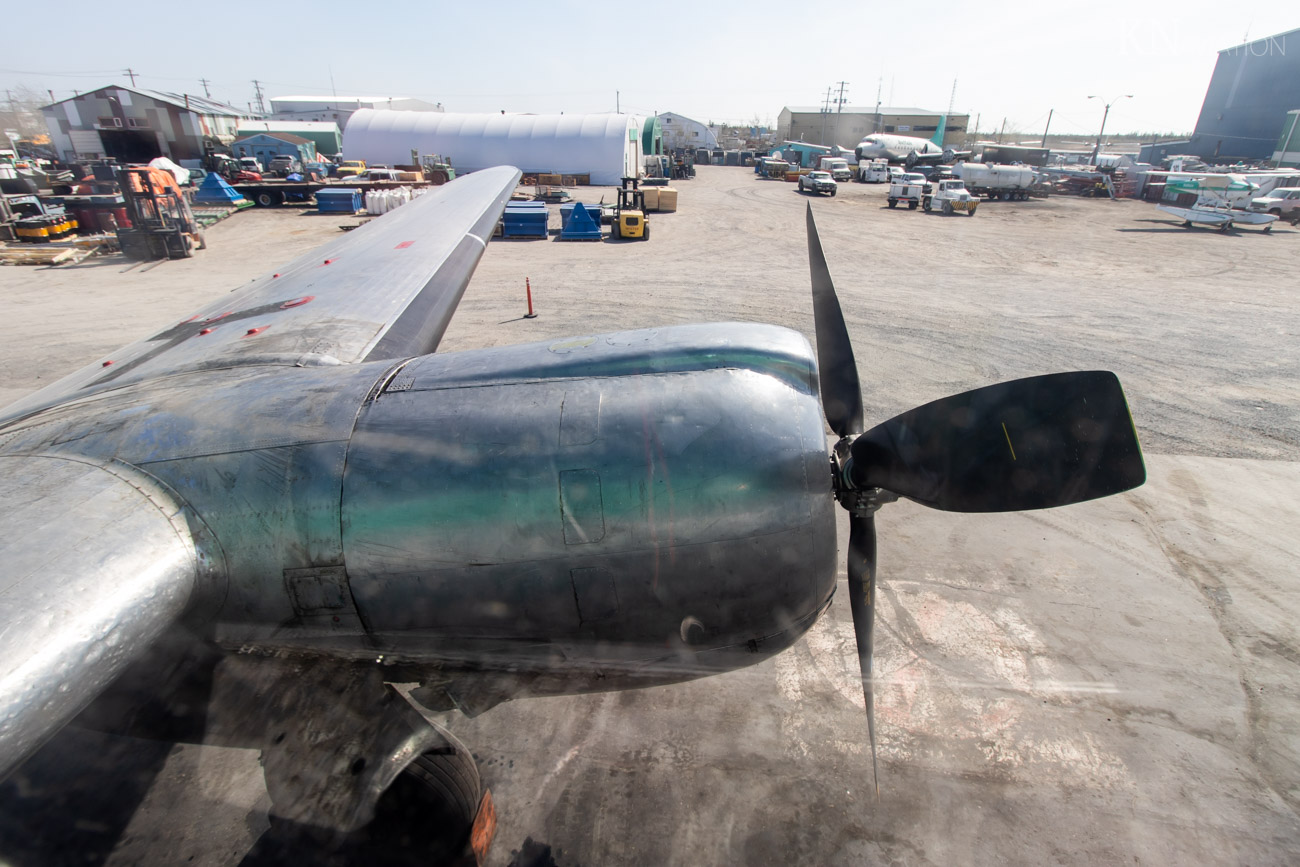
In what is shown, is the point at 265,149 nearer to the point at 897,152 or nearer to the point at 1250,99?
the point at 897,152

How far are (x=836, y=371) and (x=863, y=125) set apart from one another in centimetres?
10091

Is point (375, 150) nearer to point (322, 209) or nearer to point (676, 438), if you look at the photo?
point (322, 209)

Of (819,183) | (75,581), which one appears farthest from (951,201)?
(75,581)

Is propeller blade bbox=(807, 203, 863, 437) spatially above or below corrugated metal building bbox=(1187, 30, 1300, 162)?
below

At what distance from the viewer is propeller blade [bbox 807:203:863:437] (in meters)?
3.82

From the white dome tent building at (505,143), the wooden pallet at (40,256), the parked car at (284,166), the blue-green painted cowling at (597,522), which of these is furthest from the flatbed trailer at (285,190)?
the blue-green painted cowling at (597,522)

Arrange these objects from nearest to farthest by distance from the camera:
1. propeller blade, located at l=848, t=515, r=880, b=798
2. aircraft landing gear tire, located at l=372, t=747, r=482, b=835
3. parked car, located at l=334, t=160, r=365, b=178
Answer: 1. propeller blade, located at l=848, t=515, r=880, b=798
2. aircraft landing gear tire, located at l=372, t=747, r=482, b=835
3. parked car, located at l=334, t=160, r=365, b=178

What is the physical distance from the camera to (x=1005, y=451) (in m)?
2.79

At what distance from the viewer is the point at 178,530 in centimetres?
297

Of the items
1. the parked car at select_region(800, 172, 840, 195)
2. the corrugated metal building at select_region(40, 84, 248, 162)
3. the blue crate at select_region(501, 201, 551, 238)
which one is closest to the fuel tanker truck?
the parked car at select_region(800, 172, 840, 195)

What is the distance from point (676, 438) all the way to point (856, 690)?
3771 mm

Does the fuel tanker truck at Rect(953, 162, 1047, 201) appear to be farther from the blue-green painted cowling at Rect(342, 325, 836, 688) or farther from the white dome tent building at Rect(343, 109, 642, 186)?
the blue-green painted cowling at Rect(342, 325, 836, 688)

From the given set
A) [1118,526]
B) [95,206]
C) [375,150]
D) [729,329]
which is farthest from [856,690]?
[375,150]

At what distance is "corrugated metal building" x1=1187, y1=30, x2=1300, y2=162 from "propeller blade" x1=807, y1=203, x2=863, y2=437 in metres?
88.0
